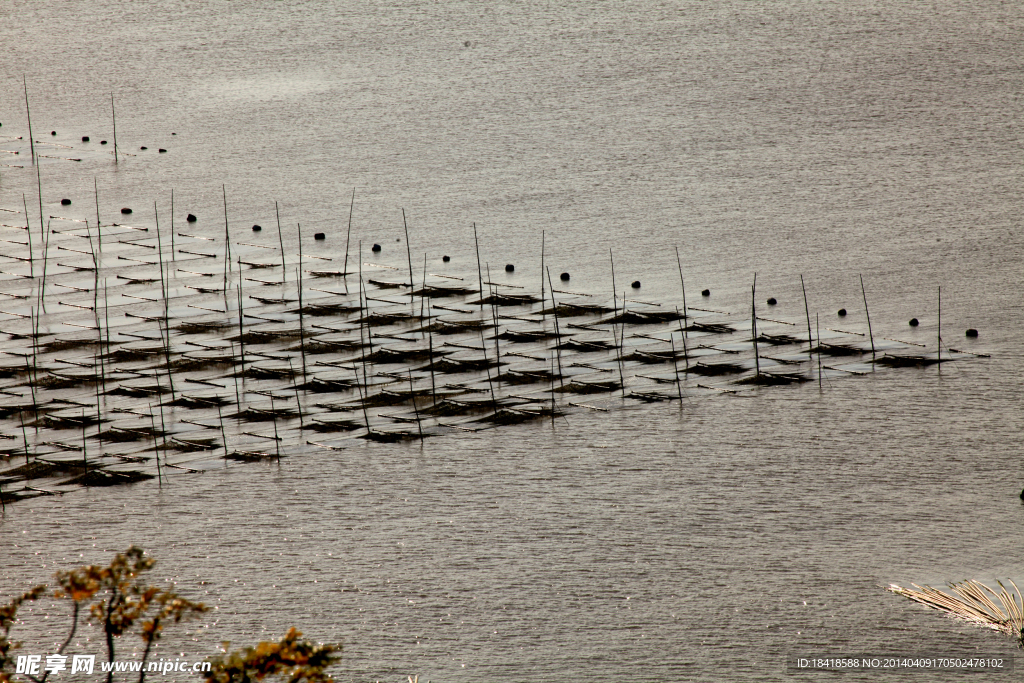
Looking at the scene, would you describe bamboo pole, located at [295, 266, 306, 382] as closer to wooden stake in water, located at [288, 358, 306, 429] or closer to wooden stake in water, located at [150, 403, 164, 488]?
wooden stake in water, located at [288, 358, 306, 429]

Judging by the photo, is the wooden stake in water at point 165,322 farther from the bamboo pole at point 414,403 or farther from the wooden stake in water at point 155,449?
the bamboo pole at point 414,403

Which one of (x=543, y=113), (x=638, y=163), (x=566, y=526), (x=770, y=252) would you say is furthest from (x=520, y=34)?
(x=566, y=526)

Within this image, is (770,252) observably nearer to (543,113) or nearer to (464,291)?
(464,291)

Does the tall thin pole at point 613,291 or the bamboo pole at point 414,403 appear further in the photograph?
the tall thin pole at point 613,291

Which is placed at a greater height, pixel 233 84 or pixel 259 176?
pixel 233 84

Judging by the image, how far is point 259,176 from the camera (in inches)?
1142

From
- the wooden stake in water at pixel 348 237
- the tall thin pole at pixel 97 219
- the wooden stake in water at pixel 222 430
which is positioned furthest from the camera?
the tall thin pole at pixel 97 219

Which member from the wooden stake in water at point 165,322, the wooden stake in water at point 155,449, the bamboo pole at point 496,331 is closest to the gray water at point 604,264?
the wooden stake in water at point 155,449

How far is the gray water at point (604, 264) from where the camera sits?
41.3 feet

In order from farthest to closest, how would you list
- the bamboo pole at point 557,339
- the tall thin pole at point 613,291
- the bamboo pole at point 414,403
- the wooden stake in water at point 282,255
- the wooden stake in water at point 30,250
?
the wooden stake in water at point 30,250 → the wooden stake in water at point 282,255 → the tall thin pole at point 613,291 → the bamboo pole at point 557,339 → the bamboo pole at point 414,403

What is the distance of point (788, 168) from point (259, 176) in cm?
1192

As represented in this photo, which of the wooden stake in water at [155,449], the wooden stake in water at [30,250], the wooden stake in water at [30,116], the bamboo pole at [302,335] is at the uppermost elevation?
the wooden stake in water at [30,116]

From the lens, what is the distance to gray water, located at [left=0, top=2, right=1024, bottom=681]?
41.3 ft

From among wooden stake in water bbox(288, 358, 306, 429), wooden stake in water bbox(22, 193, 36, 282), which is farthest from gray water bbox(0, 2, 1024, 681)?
wooden stake in water bbox(288, 358, 306, 429)
